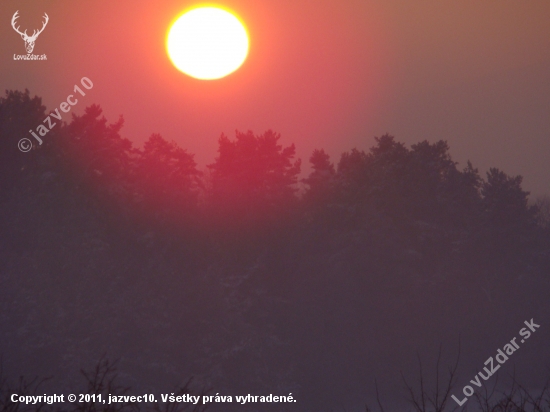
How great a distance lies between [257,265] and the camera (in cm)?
4212

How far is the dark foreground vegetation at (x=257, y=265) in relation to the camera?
119 ft

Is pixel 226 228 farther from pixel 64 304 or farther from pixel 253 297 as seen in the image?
pixel 64 304

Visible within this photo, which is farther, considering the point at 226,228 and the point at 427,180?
the point at 427,180

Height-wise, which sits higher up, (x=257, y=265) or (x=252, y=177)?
(x=252, y=177)

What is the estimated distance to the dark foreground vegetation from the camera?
3616cm

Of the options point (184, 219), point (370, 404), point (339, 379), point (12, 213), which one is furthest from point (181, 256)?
point (370, 404)

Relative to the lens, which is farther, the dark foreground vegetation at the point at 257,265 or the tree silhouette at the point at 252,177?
the tree silhouette at the point at 252,177

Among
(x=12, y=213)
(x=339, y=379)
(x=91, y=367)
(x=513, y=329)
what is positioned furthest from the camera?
(x=513, y=329)

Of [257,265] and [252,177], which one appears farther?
[252,177]

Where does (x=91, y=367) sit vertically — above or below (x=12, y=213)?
below

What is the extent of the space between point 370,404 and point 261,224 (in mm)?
15069

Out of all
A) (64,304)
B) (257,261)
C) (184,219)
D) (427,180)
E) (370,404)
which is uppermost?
(427,180)

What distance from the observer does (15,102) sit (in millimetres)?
40062

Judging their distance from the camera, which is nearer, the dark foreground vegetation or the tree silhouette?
the dark foreground vegetation
